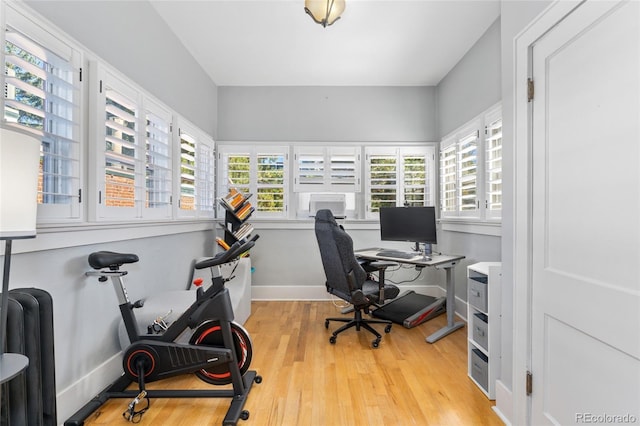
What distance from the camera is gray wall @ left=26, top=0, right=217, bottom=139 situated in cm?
169

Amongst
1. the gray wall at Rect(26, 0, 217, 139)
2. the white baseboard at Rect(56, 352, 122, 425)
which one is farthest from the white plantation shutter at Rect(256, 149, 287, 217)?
the white baseboard at Rect(56, 352, 122, 425)

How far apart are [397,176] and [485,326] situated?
2.40 metres

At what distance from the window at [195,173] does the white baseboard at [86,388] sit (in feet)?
4.46

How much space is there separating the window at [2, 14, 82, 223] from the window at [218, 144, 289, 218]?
2.32 m

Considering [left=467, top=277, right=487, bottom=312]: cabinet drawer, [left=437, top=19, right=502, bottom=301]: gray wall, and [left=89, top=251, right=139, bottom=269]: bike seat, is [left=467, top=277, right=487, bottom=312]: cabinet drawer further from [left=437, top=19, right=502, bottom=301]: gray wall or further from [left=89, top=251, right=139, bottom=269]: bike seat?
[left=89, top=251, right=139, bottom=269]: bike seat

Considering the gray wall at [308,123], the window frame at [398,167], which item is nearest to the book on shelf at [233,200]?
the gray wall at [308,123]

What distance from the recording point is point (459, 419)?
5.48ft

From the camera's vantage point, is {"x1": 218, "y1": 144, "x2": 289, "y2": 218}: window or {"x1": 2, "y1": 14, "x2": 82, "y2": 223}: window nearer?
{"x1": 2, "y1": 14, "x2": 82, "y2": 223}: window

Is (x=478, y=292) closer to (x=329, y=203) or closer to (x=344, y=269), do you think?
(x=344, y=269)

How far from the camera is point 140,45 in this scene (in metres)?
2.29

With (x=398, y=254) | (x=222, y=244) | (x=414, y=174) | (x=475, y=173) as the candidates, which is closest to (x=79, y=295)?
(x=222, y=244)

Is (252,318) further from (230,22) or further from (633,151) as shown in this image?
(633,151)

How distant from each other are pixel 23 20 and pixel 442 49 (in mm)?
3293

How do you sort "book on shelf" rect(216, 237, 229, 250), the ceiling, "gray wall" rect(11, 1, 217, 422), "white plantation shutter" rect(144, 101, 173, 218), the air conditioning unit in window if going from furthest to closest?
the air conditioning unit in window, "book on shelf" rect(216, 237, 229, 250), the ceiling, "white plantation shutter" rect(144, 101, 173, 218), "gray wall" rect(11, 1, 217, 422)
